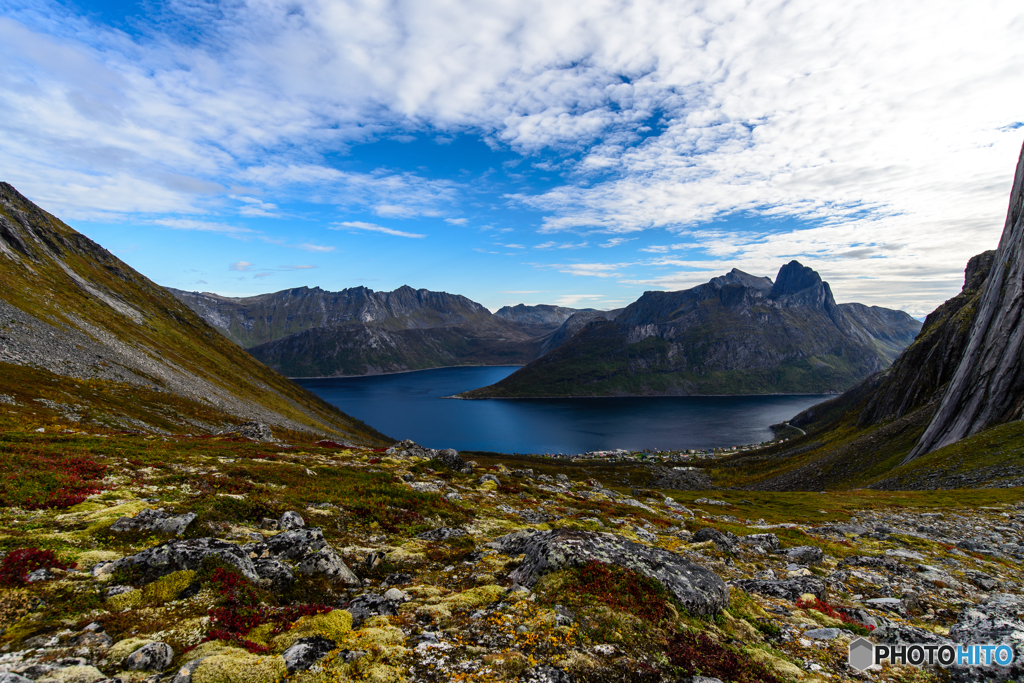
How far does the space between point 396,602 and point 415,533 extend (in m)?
9.32

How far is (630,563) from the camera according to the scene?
51.9 ft

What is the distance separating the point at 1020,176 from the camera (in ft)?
292

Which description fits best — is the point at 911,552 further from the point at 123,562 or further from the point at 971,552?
the point at 123,562

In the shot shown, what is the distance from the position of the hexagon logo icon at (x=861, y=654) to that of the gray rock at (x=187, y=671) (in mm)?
17188

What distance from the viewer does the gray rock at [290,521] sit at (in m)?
20.2

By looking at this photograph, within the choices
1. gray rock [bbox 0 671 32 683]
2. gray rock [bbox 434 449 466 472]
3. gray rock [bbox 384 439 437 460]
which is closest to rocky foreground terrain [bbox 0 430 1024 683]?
gray rock [bbox 0 671 32 683]

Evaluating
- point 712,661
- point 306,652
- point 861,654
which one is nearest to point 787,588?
point 861,654

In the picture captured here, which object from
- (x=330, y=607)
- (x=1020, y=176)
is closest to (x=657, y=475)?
(x=1020, y=176)

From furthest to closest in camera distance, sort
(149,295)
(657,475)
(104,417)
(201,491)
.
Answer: (149,295), (657,475), (104,417), (201,491)

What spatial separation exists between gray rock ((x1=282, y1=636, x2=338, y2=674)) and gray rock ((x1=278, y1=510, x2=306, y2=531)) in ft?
35.3

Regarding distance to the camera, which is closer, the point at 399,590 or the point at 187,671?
the point at 187,671

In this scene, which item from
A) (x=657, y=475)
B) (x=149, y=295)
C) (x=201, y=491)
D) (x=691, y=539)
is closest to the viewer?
(x=201, y=491)

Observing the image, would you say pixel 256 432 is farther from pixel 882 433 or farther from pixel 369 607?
pixel 882 433

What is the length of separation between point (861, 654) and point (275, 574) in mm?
19433
